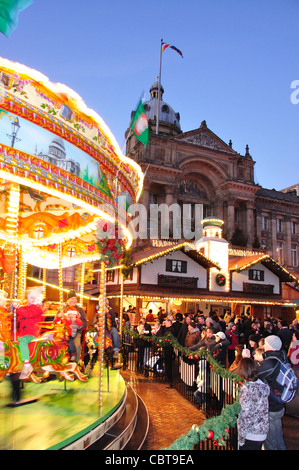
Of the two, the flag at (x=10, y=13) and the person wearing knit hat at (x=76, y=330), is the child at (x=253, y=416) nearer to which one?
the person wearing knit hat at (x=76, y=330)

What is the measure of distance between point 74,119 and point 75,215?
436 centimetres

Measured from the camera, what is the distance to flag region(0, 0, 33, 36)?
396 cm

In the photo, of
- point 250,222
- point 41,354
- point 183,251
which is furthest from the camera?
point 250,222

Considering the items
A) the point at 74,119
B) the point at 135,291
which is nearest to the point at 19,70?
the point at 74,119

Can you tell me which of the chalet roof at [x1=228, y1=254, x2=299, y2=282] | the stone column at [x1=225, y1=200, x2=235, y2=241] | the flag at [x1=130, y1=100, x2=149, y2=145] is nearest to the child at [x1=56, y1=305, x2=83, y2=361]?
the flag at [x1=130, y1=100, x2=149, y2=145]

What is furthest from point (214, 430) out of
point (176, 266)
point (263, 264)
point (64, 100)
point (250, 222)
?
point (250, 222)

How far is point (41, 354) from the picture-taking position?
19.7ft

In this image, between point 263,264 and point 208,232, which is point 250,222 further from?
point 208,232

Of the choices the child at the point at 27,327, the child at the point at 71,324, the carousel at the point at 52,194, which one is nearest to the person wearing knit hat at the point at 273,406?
the carousel at the point at 52,194

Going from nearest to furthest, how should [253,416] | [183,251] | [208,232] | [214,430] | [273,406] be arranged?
[253,416], [214,430], [273,406], [183,251], [208,232]

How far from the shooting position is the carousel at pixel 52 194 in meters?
4.55

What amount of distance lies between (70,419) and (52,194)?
344 centimetres

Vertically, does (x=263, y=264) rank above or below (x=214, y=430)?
above

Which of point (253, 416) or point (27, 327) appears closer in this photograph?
point (253, 416)
